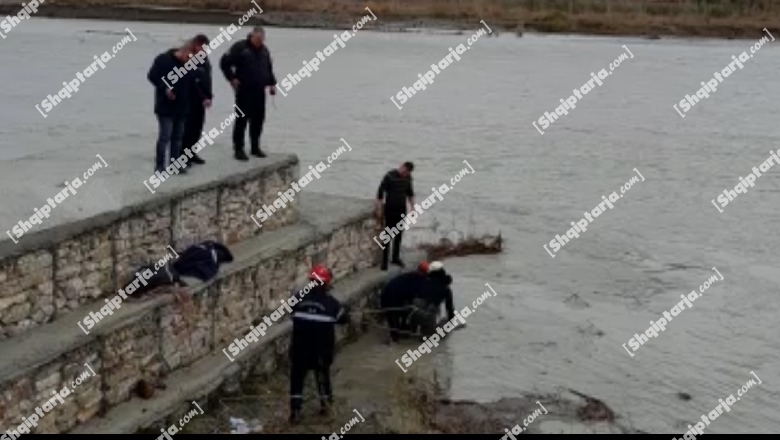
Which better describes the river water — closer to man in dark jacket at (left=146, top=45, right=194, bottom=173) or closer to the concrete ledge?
man in dark jacket at (left=146, top=45, right=194, bottom=173)

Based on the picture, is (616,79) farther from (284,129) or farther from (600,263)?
(600,263)

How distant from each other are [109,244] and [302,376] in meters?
2.10

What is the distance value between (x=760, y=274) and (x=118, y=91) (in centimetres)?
2073

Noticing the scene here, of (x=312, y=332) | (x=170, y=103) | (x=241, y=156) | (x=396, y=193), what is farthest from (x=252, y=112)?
(x=312, y=332)

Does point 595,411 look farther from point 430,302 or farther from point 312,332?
point 312,332

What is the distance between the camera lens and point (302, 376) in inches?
388

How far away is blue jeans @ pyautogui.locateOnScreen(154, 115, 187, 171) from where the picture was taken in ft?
36.8

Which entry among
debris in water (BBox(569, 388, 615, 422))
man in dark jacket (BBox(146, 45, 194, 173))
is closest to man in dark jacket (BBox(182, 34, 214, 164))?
man in dark jacket (BBox(146, 45, 194, 173))

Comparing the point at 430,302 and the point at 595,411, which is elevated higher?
the point at 430,302

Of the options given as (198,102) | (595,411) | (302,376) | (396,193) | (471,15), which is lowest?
(595,411)

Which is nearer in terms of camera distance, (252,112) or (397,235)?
(252,112)

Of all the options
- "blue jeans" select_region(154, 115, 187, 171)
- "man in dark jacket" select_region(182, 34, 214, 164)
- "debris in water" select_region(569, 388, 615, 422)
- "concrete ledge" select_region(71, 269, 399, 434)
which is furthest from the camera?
"man in dark jacket" select_region(182, 34, 214, 164)

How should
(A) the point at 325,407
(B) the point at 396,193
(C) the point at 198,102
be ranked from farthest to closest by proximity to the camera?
1. (B) the point at 396,193
2. (C) the point at 198,102
3. (A) the point at 325,407

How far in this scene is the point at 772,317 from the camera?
46.7ft
